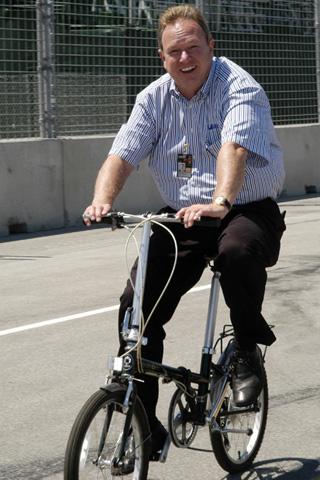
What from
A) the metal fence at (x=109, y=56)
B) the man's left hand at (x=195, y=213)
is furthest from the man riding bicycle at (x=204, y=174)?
the metal fence at (x=109, y=56)

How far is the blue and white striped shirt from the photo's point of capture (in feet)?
13.0

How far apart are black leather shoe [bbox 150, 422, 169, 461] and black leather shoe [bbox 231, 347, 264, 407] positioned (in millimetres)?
374

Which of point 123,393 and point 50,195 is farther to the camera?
point 50,195

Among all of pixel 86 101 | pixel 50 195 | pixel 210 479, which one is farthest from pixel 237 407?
pixel 86 101

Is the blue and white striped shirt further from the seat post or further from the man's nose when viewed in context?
the seat post

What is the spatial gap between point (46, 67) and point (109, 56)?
1.46 metres

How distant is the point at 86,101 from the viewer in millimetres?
12695

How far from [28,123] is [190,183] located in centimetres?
825

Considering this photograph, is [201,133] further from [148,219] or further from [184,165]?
[148,219]

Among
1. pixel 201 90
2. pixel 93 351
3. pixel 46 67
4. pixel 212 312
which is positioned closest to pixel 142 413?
pixel 212 312

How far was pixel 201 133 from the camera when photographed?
13.1 feet

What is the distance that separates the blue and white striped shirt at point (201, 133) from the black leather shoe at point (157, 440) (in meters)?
1.00

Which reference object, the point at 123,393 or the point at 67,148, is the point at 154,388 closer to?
the point at 123,393

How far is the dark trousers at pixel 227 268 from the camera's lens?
3.75 metres
